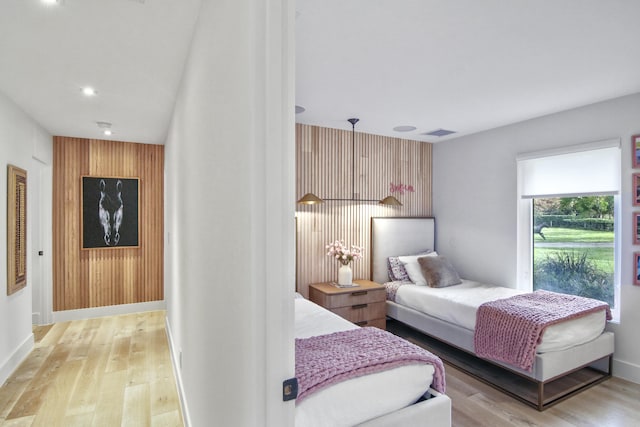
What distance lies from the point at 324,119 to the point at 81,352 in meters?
3.55

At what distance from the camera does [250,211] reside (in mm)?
904

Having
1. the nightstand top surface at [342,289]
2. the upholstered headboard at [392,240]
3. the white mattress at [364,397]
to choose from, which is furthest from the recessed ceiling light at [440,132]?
the white mattress at [364,397]

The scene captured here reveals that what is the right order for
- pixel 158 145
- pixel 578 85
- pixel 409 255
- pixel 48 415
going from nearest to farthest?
pixel 48 415
pixel 578 85
pixel 409 255
pixel 158 145

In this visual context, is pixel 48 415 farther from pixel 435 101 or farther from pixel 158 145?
pixel 435 101

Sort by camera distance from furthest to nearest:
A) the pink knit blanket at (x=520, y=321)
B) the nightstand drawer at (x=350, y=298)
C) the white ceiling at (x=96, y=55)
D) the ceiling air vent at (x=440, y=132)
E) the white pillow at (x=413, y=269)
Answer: the ceiling air vent at (x=440, y=132), the white pillow at (x=413, y=269), the nightstand drawer at (x=350, y=298), the pink knit blanket at (x=520, y=321), the white ceiling at (x=96, y=55)

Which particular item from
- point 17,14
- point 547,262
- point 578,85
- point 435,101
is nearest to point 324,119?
point 435,101

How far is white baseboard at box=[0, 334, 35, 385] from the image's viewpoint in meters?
2.87

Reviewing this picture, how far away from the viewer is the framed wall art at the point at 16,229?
2.98 m

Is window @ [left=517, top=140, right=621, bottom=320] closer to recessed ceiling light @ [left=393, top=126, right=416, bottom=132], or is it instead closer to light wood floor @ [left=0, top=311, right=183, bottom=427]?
recessed ceiling light @ [left=393, top=126, right=416, bottom=132]

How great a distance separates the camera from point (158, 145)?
5.00 m

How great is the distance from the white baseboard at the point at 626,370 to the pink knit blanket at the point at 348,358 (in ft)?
7.94

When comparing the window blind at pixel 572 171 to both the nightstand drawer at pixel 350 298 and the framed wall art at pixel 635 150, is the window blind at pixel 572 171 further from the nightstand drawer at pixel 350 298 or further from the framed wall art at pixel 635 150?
the nightstand drawer at pixel 350 298

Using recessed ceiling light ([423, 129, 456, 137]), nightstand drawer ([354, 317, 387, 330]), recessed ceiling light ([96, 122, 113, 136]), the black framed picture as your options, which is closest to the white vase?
nightstand drawer ([354, 317, 387, 330])

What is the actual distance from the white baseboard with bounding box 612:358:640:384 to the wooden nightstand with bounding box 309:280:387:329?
214 cm
